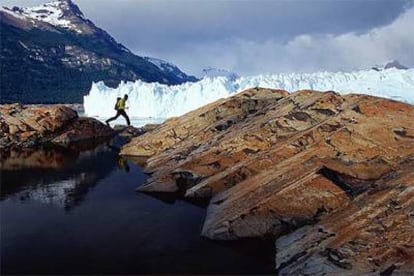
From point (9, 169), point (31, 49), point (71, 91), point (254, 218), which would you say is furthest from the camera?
point (31, 49)

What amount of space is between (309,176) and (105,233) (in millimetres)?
5038

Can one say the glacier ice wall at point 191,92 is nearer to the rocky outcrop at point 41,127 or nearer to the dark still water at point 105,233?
the rocky outcrop at point 41,127

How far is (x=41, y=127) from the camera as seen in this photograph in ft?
92.4

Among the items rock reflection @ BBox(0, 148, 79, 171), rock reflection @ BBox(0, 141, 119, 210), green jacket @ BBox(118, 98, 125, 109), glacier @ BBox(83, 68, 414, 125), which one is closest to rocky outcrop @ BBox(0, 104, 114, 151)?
rock reflection @ BBox(0, 148, 79, 171)

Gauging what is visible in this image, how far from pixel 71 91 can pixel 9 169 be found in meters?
161

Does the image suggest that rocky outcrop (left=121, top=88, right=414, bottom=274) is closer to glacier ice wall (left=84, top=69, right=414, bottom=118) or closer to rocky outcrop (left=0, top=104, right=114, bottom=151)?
rocky outcrop (left=0, top=104, right=114, bottom=151)

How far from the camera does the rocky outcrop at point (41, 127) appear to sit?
27.0 metres

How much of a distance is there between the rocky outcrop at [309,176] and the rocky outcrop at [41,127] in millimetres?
10090

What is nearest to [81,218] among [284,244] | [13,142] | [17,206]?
[17,206]

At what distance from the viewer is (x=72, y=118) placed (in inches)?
1214

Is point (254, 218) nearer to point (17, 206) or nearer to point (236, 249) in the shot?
point (236, 249)

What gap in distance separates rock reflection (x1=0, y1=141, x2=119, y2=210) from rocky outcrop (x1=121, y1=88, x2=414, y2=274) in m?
2.33

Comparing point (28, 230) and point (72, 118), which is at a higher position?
point (72, 118)

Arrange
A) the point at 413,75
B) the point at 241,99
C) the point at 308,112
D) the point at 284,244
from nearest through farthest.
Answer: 1. the point at 284,244
2. the point at 308,112
3. the point at 241,99
4. the point at 413,75
